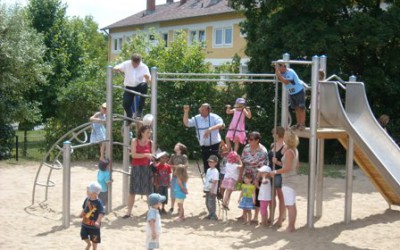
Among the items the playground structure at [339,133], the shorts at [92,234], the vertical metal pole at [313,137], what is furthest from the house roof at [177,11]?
the shorts at [92,234]

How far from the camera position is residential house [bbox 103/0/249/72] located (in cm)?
3712

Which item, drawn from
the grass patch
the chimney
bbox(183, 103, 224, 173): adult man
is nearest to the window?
the chimney

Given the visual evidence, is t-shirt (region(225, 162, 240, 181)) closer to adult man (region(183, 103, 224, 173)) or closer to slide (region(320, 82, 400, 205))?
adult man (region(183, 103, 224, 173))

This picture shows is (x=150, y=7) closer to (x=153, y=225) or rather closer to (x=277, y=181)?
(x=277, y=181)

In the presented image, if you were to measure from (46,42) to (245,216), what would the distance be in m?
21.5

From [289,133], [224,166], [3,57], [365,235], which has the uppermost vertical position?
[3,57]

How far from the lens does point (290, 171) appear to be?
8812 mm

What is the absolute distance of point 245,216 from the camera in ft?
31.4

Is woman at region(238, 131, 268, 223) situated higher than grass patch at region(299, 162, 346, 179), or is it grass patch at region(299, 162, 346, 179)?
woman at region(238, 131, 268, 223)

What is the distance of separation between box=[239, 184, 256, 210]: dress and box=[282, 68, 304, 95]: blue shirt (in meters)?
1.59

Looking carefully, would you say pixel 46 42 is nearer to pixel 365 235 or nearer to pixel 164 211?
pixel 164 211

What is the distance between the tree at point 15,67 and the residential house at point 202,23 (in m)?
13.7

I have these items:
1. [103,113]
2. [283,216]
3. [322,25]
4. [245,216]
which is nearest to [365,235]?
[283,216]

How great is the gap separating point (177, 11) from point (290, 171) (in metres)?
36.0
